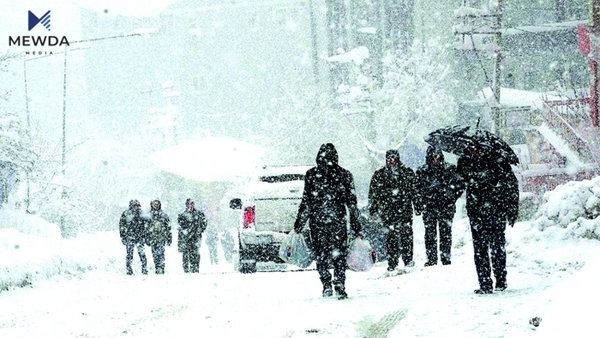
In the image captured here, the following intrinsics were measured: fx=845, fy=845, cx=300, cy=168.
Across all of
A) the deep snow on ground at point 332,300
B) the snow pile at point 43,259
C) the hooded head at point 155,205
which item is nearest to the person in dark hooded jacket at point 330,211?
the deep snow on ground at point 332,300

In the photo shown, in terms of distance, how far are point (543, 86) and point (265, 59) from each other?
30.6 metres

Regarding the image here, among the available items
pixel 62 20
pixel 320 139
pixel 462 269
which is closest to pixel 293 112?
pixel 320 139

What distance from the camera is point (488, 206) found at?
335 inches

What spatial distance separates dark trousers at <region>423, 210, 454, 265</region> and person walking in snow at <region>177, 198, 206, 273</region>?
5852 mm

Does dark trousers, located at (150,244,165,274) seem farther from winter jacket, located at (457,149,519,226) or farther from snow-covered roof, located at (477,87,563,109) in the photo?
snow-covered roof, located at (477,87,563,109)

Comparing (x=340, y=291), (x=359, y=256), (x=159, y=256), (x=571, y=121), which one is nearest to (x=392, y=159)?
(x=359, y=256)

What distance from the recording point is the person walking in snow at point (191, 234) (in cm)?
1645

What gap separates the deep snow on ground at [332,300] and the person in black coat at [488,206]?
1.14 ft

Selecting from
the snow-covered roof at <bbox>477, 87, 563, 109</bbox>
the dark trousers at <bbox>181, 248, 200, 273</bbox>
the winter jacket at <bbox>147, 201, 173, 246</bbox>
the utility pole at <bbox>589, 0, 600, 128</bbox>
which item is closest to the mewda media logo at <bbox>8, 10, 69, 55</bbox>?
the winter jacket at <bbox>147, 201, 173, 246</bbox>

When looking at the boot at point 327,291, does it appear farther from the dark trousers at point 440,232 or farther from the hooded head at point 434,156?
the hooded head at point 434,156

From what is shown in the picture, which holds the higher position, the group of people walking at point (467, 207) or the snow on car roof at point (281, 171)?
the snow on car roof at point (281, 171)

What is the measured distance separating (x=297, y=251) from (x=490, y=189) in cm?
218

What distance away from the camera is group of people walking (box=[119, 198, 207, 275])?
648 inches

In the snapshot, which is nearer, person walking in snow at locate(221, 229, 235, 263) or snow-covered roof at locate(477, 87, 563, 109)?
person walking in snow at locate(221, 229, 235, 263)
